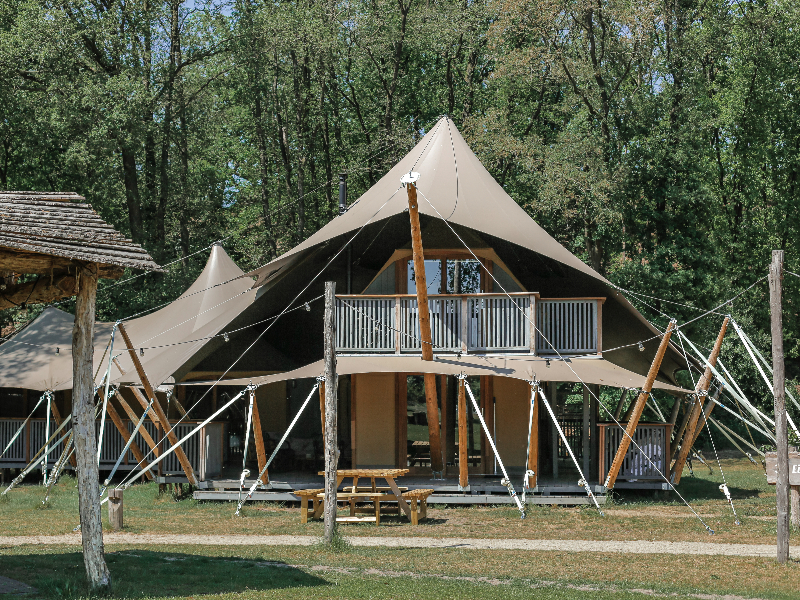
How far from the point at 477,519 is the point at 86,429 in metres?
6.94

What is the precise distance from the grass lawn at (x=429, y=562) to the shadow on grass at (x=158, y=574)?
0.04 ft

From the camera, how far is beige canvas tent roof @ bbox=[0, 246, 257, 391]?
19.0m

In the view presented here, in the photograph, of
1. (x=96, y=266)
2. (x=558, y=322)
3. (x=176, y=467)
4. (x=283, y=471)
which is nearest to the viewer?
(x=96, y=266)

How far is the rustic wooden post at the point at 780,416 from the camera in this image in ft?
32.9

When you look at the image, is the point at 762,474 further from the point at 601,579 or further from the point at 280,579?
the point at 280,579

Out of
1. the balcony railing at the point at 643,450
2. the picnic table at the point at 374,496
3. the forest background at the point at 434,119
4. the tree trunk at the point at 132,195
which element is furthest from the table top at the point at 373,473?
the tree trunk at the point at 132,195

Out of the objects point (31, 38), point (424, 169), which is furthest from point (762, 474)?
point (31, 38)

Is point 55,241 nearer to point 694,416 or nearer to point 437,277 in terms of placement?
point 437,277

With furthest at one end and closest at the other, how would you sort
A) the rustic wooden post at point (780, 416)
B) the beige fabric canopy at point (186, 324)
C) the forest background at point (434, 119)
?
1. the forest background at point (434, 119)
2. the beige fabric canopy at point (186, 324)
3. the rustic wooden post at point (780, 416)

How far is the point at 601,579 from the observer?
363 inches

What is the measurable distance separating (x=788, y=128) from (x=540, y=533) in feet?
78.3

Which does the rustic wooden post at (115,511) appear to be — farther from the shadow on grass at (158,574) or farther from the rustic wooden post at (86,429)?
the rustic wooden post at (86,429)

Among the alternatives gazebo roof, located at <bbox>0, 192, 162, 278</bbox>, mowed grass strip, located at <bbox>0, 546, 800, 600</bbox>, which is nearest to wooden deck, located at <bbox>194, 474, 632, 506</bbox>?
mowed grass strip, located at <bbox>0, 546, 800, 600</bbox>

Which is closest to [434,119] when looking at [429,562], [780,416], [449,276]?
[449,276]
